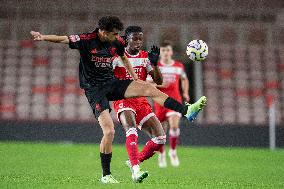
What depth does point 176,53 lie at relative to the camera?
22.1 m

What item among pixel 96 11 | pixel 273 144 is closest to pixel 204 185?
pixel 273 144

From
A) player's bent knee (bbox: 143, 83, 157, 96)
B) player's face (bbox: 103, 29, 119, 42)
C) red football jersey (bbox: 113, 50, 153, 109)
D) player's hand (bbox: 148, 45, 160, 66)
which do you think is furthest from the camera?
red football jersey (bbox: 113, 50, 153, 109)

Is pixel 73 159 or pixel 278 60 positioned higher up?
pixel 278 60

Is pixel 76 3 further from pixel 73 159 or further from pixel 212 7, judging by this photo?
pixel 73 159

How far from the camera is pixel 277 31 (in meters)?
22.2

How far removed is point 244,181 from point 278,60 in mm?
13910

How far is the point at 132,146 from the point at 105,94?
2.82 feet

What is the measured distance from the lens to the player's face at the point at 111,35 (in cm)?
836

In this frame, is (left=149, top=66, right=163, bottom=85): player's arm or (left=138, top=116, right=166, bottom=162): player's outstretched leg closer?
(left=149, top=66, right=163, bottom=85): player's arm

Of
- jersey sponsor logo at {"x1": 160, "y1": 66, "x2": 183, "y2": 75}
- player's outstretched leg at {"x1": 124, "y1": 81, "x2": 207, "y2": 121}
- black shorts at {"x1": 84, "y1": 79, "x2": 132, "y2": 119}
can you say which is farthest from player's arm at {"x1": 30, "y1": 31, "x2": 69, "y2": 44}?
jersey sponsor logo at {"x1": 160, "y1": 66, "x2": 183, "y2": 75}

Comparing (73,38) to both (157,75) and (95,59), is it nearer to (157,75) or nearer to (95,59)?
(95,59)

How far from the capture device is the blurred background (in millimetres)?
21359

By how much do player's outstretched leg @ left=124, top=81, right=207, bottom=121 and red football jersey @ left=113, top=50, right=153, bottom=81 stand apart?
1680mm

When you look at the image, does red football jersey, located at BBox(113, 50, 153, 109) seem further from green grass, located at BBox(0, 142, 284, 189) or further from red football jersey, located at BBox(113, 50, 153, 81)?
green grass, located at BBox(0, 142, 284, 189)
